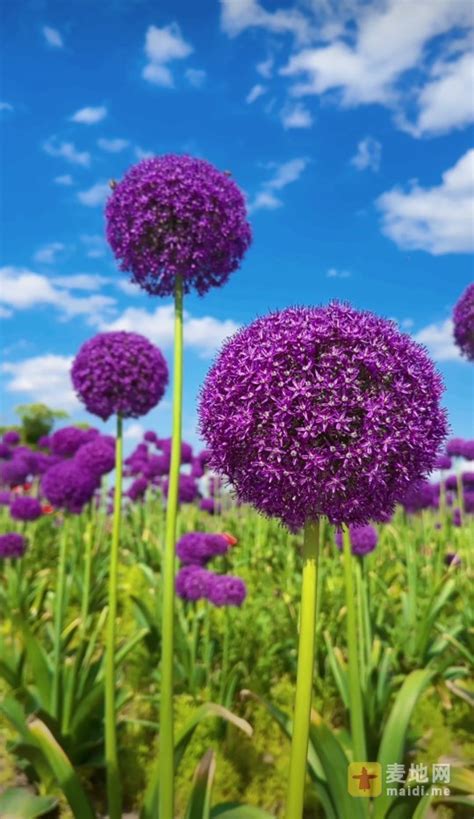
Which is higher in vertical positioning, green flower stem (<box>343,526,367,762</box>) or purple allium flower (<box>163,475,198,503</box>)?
purple allium flower (<box>163,475,198,503</box>)

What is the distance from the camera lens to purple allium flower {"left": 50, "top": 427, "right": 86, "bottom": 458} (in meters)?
10.2

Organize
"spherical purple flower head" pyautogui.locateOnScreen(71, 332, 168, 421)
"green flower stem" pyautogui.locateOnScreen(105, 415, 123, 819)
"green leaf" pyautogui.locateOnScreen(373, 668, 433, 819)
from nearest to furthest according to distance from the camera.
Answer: "green flower stem" pyautogui.locateOnScreen(105, 415, 123, 819) < "green leaf" pyautogui.locateOnScreen(373, 668, 433, 819) < "spherical purple flower head" pyautogui.locateOnScreen(71, 332, 168, 421)

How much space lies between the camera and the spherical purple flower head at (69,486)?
Answer: 802 centimetres

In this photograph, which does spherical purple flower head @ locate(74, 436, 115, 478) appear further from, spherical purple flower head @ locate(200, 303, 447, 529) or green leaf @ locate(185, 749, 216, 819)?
spherical purple flower head @ locate(200, 303, 447, 529)

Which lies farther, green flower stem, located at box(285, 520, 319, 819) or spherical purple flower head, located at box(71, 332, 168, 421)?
spherical purple flower head, located at box(71, 332, 168, 421)

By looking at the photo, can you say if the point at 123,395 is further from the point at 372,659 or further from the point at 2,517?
the point at 2,517

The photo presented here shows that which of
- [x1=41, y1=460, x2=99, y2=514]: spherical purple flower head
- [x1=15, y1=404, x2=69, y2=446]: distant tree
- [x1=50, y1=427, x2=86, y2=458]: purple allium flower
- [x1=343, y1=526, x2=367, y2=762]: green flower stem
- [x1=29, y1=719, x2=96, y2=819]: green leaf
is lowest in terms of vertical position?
[x1=29, y1=719, x2=96, y2=819]: green leaf

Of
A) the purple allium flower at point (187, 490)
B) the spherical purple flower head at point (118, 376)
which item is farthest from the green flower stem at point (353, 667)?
the purple allium flower at point (187, 490)

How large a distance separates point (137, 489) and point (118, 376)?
7.56 meters

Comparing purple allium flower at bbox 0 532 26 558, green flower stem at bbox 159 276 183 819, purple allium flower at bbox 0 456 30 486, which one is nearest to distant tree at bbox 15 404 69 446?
purple allium flower at bbox 0 456 30 486

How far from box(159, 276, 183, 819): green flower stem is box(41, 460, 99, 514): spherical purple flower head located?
404cm

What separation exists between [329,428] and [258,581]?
24.1ft

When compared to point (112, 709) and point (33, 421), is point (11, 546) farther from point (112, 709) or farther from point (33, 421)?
point (33, 421)

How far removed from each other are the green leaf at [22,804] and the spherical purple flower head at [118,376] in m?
2.73
